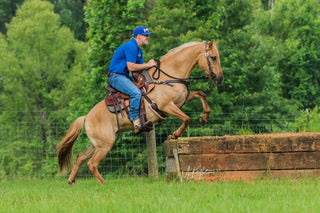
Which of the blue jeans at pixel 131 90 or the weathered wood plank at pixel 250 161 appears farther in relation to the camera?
the blue jeans at pixel 131 90

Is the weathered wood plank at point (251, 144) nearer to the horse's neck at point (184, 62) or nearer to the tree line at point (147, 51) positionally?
the horse's neck at point (184, 62)

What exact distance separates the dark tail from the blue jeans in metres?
1.13

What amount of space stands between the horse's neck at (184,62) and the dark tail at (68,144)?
200 cm

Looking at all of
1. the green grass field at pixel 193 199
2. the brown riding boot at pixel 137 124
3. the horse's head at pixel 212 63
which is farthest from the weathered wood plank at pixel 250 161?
the horse's head at pixel 212 63

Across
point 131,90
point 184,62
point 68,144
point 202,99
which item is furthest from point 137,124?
point 68,144

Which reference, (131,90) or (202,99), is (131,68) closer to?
(131,90)

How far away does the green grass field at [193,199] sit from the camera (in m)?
4.77

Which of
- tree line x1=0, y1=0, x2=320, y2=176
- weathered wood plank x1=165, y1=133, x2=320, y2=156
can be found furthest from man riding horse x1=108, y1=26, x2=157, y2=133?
tree line x1=0, y1=0, x2=320, y2=176

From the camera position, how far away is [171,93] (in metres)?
7.97

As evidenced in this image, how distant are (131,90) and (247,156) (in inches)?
93.4

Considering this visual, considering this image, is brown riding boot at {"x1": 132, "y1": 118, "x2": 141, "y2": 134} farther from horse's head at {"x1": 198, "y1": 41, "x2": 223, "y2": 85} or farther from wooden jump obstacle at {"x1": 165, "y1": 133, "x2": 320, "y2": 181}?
horse's head at {"x1": 198, "y1": 41, "x2": 223, "y2": 85}

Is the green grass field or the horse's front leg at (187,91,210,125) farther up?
the horse's front leg at (187,91,210,125)

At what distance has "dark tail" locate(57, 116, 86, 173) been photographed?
877 cm

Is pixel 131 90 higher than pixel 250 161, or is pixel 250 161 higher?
pixel 131 90
